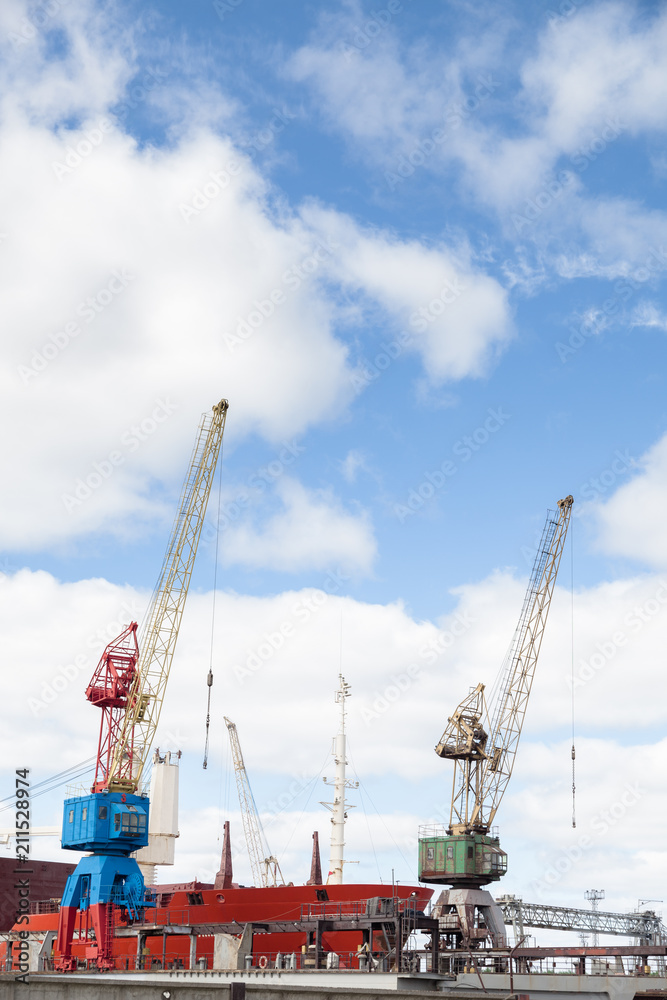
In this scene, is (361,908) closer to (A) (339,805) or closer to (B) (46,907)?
(A) (339,805)

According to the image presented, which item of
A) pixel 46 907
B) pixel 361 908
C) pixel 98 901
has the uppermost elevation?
pixel 361 908

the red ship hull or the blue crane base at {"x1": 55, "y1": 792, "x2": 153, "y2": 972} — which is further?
the blue crane base at {"x1": 55, "y1": 792, "x2": 153, "y2": 972}

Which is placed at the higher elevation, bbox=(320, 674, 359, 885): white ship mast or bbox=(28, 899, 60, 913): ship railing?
bbox=(320, 674, 359, 885): white ship mast

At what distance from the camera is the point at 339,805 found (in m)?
66.6

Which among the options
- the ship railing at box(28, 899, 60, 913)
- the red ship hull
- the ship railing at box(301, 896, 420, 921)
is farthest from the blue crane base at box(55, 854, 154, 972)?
the ship railing at box(28, 899, 60, 913)

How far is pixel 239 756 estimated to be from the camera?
11169cm

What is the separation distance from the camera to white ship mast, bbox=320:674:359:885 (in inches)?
2516

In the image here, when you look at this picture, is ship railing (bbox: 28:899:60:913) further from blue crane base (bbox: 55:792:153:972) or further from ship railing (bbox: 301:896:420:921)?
ship railing (bbox: 301:896:420:921)

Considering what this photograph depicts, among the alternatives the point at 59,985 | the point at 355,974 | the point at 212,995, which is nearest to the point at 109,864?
the point at 355,974

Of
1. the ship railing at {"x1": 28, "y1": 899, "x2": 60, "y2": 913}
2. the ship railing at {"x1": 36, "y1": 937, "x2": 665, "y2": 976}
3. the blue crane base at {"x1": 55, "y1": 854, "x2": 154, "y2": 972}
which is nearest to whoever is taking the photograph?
the ship railing at {"x1": 36, "y1": 937, "x2": 665, "y2": 976}

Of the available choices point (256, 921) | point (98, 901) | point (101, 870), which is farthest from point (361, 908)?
point (101, 870)

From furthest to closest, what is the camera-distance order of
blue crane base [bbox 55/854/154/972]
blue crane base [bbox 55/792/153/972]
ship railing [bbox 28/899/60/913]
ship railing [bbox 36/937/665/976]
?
ship railing [bbox 28/899/60/913] → blue crane base [bbox 55/792/153/972] → blue crane base [bbox 55/854/154/972] → ship railing [bbox 36/937/665/976]

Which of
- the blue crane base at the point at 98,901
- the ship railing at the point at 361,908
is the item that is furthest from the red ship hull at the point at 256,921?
the blue crane base at the point at 98,901

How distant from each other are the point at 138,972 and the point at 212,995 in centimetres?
2546
